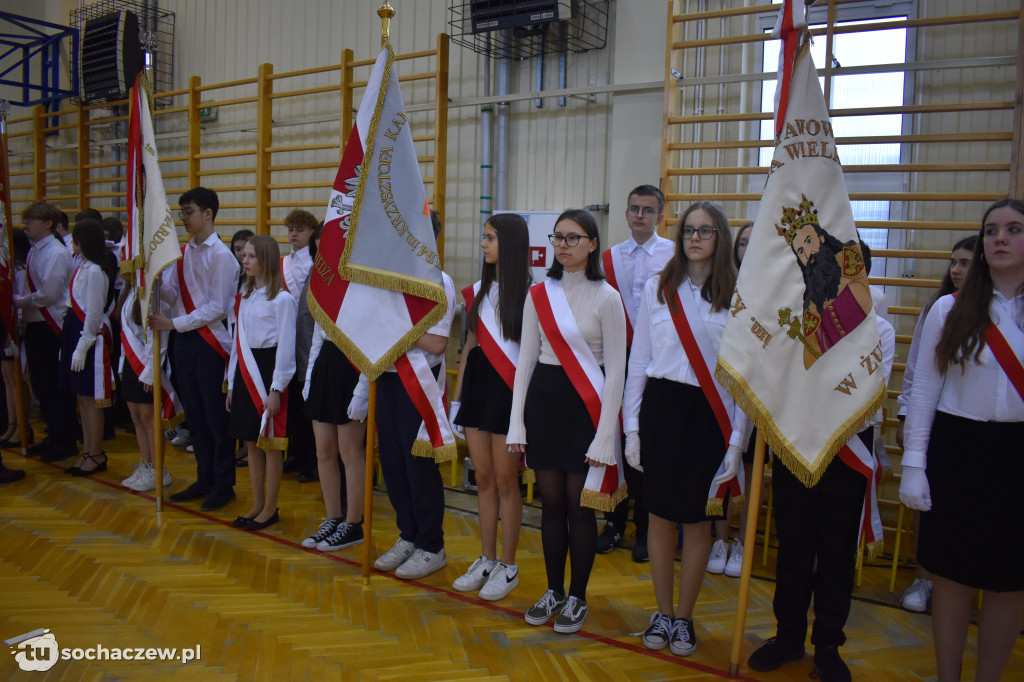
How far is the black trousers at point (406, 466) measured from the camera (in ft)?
8.91

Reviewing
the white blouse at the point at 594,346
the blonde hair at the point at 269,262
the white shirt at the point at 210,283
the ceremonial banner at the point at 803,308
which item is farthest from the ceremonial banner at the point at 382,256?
the ceremonial banner at the point at 803,308

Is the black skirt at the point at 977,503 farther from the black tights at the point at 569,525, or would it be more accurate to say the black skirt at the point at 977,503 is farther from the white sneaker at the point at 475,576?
the white sneaker at the point at 475,576

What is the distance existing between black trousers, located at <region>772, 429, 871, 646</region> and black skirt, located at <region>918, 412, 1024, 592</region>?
0.21 meters

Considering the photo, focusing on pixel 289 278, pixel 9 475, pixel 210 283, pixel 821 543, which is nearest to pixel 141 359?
pixel 210 283

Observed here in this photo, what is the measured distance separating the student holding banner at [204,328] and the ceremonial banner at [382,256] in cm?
103

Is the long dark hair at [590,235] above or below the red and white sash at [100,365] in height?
above

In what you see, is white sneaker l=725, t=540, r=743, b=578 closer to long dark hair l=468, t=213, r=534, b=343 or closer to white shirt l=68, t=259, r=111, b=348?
long dark hair l=468, t=213, r=534, b=343

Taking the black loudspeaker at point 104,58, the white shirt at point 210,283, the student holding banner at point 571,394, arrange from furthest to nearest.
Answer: the black loudspeaker at point 104,58 → the white shirt at point 210,283 → the student holding banner at point 571,394

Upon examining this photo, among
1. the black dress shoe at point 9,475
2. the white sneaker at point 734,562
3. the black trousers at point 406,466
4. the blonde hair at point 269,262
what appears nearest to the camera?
the black trousers at point 406,466

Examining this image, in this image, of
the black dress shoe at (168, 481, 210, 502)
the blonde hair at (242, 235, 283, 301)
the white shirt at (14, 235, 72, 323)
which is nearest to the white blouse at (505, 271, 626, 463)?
the blonde hair at (242, 235, 283, 301)

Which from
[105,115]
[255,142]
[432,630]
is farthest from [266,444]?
[105,115]

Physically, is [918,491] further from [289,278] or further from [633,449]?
[289,278]

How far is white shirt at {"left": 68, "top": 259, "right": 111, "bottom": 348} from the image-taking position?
3.74m

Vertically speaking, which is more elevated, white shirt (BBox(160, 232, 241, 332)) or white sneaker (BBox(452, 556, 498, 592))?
white shirt (BBox(160, 232, 241, 332))
